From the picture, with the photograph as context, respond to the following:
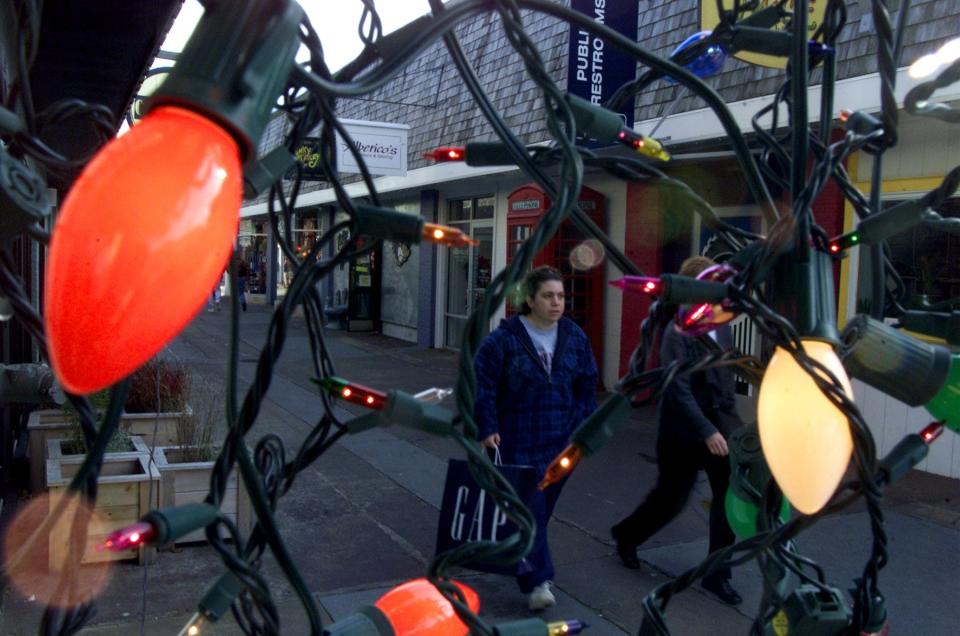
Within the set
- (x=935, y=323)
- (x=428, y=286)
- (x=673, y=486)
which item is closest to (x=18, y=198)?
(x=935, y=323)

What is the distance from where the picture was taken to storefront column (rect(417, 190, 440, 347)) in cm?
1466

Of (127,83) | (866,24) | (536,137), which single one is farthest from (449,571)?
(536,137)

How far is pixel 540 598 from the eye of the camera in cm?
437

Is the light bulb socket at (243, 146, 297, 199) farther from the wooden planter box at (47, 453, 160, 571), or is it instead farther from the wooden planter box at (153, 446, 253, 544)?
the wooden planter box at (153, 446, 253, 544)

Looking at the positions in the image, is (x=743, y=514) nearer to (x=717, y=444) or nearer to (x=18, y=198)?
(x=18, y=198)

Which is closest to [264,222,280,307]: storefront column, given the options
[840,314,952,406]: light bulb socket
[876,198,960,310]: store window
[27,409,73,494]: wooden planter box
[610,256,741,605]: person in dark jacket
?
[840,314,952,406]: light bulb socket

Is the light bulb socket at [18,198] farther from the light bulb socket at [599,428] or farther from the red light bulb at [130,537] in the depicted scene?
the light bulb socket at [599,428]

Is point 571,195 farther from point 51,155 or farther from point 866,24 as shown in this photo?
point 866,24

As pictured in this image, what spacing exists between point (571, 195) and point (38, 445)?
5.64 m

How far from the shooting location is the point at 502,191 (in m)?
12.7

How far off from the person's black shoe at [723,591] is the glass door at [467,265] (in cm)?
875

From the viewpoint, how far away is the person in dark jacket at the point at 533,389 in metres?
4.50

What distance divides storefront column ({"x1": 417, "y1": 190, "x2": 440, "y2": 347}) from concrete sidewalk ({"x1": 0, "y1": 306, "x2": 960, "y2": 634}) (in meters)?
6.83

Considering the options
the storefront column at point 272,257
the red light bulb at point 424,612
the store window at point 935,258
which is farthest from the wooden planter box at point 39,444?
the store window at point 935,258
